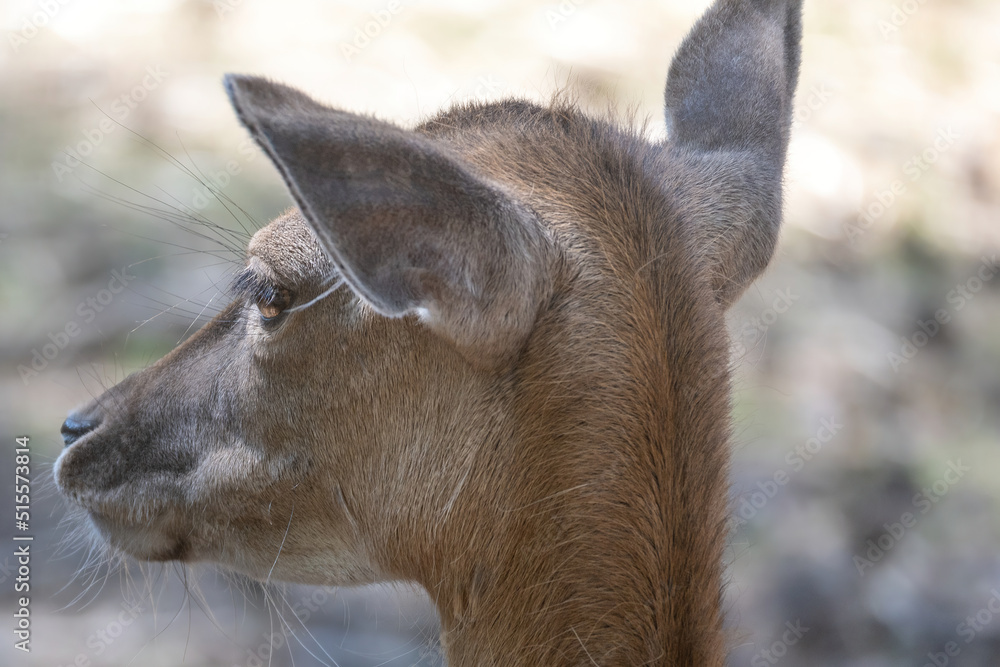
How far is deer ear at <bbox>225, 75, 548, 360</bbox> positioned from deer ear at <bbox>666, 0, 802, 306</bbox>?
2.26 ft

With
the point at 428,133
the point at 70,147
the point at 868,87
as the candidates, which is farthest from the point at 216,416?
the point at 868,87

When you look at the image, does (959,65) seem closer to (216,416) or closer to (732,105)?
(732,105)

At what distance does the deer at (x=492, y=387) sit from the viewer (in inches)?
83.5

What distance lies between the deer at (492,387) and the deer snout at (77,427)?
301 mm

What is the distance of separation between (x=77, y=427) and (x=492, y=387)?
5.20 feet

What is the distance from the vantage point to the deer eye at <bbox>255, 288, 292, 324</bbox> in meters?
2.65

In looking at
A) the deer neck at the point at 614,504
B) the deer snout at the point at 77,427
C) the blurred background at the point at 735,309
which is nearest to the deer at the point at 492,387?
the deer neck at the point at 614,504

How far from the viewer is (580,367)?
2348mm

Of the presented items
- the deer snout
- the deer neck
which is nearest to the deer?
the deer neck

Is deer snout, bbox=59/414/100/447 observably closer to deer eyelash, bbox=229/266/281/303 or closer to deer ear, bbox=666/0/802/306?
deer eyelash, bbox=229/266/281/303

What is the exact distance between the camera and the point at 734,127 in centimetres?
309

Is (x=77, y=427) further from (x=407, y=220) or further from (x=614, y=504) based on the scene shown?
(x=614, y=504)

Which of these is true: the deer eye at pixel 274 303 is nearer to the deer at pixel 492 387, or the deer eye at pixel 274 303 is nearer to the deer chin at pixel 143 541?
the deer at pixel 492 387

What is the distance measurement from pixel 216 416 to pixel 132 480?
1.30 feet
